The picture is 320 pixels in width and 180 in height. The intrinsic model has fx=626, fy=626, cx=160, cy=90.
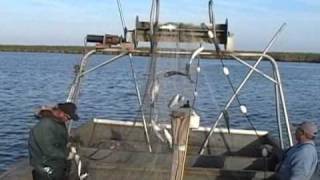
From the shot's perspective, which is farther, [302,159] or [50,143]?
[50,143]

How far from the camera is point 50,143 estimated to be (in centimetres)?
645

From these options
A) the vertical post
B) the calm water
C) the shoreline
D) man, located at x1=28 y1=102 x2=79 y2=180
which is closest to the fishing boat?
man, located at x1=28 y1=102 x2=79 y2=180

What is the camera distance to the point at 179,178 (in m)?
5.58

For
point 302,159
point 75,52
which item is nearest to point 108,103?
point 302,159

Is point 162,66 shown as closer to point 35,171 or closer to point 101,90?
point 35,171

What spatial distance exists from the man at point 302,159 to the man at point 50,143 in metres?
2.31

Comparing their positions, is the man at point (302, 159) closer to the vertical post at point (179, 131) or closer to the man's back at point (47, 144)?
the vertical post at point (179, 131)

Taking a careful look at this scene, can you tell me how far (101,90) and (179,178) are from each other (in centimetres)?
2618

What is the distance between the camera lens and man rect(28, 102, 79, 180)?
6.45 m

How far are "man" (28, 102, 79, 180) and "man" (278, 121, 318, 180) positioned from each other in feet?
7.58

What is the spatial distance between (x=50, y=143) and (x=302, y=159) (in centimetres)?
257

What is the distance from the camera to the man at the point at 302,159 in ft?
20.5

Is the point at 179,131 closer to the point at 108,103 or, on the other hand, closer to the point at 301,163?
the point at 301,163

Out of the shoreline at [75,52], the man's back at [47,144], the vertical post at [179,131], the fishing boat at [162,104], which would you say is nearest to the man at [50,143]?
the man's back at [47,144]
